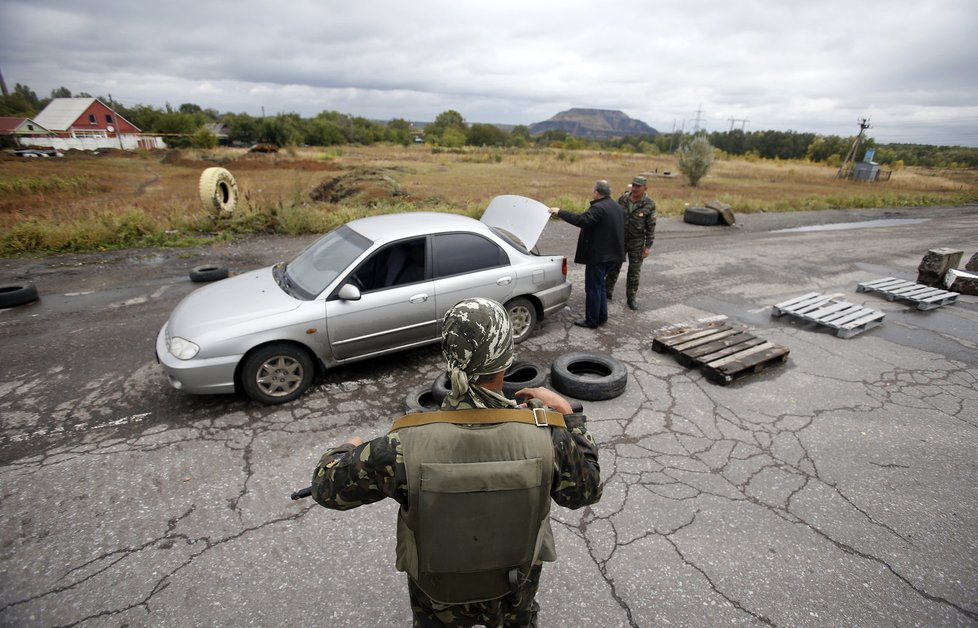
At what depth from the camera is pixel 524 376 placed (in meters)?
4.56

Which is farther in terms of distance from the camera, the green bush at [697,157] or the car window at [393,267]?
the green bush at [697,157]

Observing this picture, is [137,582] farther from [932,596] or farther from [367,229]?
[932,596]

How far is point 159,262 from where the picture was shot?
28.4 feet

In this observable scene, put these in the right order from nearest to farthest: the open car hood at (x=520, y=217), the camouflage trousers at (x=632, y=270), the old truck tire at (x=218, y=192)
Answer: the open car hood at (x=520, y=217)
the camouflage trousers at (x=632, y=270)
the old truck tire at (x=218, y=192)

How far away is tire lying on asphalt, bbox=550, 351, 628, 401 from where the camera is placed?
444 centimetres

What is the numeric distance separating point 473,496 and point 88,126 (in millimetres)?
70884

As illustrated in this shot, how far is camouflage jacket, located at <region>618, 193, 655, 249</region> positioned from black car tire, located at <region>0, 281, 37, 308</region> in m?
8.46

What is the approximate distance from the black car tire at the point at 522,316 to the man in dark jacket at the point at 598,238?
87cm

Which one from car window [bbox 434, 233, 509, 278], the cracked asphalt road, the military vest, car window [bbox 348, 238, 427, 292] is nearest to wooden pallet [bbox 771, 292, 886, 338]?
the cracked asphalt road

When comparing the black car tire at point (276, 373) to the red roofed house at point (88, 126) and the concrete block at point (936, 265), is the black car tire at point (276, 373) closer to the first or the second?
the concrete block at point (936, 265)

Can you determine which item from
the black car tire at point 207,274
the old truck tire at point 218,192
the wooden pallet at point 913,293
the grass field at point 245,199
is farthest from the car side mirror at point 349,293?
the wooden pallet at point 913,293

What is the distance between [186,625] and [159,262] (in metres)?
8.25

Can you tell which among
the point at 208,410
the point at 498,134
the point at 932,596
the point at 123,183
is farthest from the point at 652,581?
the point at 498,134

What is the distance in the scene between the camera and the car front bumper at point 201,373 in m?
3.83
